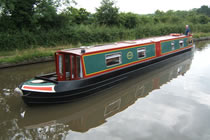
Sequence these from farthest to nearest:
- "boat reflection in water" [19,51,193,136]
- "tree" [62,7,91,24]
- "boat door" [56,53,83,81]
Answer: "tree" [62,7,91,24], "boat door" [56,53,83,81], "boat reflection in water" [19,51,193,136]

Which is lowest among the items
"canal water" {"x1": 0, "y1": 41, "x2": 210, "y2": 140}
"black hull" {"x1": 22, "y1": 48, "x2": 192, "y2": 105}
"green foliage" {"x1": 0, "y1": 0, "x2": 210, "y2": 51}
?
"canal water" {"x1": 0, "y1": 41, "x2": 210, "y2": 140}

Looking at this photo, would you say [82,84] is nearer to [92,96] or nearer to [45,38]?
[92,96]

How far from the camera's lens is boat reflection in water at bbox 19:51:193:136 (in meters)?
4.59

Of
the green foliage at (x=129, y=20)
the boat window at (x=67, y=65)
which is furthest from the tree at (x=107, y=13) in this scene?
the boat window at (x=67, y=65)

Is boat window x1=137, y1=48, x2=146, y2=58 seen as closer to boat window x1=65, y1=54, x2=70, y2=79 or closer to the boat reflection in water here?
the boat reflection in water

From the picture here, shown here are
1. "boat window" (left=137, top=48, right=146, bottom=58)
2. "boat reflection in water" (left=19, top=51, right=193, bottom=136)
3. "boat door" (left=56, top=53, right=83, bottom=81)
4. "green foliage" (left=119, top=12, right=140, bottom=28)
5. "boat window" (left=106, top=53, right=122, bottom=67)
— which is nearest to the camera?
"boat reflection in water" (left=19, top=51, right=193, bottom=136)

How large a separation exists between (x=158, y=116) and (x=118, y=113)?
104 centimetres

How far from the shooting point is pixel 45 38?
1211 cm

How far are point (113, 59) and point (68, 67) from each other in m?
1.68

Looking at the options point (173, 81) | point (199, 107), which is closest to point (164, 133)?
point (199, 107)

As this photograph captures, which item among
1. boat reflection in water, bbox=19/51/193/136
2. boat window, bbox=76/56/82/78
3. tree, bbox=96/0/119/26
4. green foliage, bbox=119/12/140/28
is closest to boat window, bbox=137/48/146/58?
boat reflection in water, bbox=19/51/193/136

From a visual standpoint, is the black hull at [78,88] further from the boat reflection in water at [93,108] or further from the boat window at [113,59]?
the boat window at [113,59]

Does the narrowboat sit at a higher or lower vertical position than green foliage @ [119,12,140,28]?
lower

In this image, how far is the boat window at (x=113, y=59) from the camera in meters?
6.39
